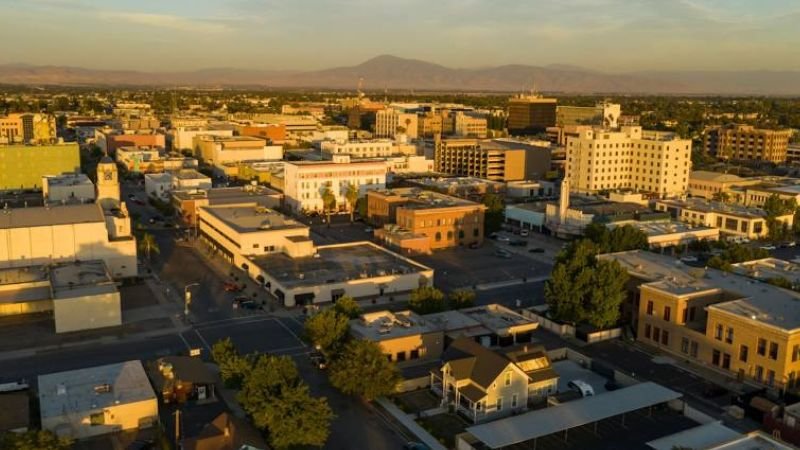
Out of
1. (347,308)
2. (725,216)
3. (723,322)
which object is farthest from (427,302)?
(725,216)

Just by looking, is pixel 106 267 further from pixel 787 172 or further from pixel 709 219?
pixel 787 172

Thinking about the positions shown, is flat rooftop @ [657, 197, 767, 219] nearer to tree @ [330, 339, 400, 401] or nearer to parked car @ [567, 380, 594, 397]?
parked car @ [567, 380, 594, 397]

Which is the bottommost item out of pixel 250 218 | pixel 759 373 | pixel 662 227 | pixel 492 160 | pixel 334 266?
pixel 759 373

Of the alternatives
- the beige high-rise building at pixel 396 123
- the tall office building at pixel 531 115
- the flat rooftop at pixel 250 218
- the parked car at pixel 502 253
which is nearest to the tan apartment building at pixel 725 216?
the parked car at pixel 502 253

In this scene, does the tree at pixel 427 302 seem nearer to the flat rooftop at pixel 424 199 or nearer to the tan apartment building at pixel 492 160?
the flat rooftop at pixel 424 199

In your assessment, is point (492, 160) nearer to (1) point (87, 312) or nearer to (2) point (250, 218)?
(2) point (250, 218)

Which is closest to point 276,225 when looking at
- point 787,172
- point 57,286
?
point 57,286
